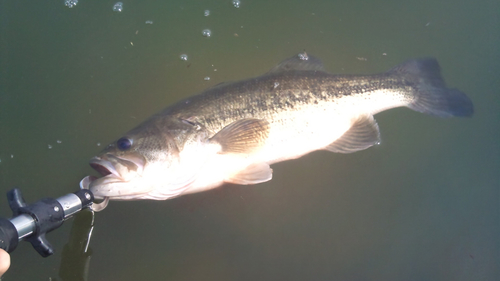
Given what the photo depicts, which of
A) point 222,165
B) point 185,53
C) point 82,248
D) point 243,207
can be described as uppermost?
point 185,53

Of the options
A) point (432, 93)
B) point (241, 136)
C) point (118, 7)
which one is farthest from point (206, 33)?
point (432, 93)

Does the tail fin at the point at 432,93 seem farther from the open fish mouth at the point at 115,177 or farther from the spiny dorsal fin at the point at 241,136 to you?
the open fish mouth at the point at 115,177

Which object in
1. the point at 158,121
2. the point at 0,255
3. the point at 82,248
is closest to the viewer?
the point at 0,255

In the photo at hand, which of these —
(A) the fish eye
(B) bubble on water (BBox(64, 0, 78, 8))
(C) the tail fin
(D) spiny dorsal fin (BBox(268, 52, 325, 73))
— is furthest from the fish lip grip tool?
(C) the tail fin

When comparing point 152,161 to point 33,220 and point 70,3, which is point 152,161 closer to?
point 33,220

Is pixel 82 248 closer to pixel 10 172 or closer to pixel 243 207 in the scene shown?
pixel 10 172

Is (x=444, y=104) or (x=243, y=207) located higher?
(x=444, y=104)

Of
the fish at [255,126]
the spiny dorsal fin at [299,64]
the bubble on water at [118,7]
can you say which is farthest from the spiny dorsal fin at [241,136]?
the bubble on water at [118,7]

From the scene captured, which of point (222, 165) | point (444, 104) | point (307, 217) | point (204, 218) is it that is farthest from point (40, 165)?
point (444, 104)
